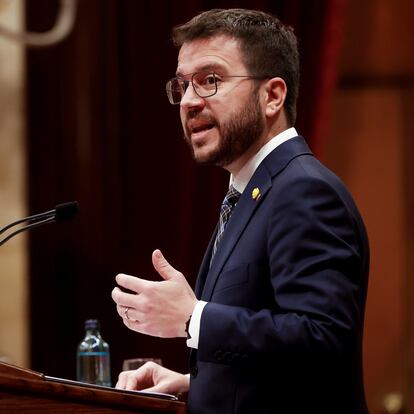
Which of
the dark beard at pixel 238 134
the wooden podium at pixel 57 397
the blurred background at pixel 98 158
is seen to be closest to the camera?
the wooden podium at pixel 57 397

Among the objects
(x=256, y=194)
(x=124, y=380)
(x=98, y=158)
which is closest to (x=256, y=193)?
(x=256, y=194)

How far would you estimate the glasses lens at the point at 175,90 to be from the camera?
6.72 ft

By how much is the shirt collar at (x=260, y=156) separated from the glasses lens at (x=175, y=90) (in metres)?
0.22

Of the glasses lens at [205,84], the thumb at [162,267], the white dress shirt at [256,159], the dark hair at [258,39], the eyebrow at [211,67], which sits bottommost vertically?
the thumb at [162,267]

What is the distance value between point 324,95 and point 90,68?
3.33 feet

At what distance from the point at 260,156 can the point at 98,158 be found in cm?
206

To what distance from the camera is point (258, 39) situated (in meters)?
2.02

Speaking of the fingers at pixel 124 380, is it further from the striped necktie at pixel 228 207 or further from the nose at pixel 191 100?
the nose at pixel 191 100

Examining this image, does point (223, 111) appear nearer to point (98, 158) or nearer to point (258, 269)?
point (258, 269)

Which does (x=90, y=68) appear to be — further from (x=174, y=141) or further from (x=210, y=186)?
(x=210, y=186)

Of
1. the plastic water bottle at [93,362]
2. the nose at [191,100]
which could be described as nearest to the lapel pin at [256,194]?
the nose at [191,100]

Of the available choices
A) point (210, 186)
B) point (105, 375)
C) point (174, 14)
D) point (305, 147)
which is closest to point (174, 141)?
point (210, 186)

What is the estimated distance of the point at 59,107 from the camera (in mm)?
3934

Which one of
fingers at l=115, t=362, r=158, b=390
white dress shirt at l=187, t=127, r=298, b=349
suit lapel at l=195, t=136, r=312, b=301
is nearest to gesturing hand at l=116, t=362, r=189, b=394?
fingers at l=115, t=362, r=158, b=390
